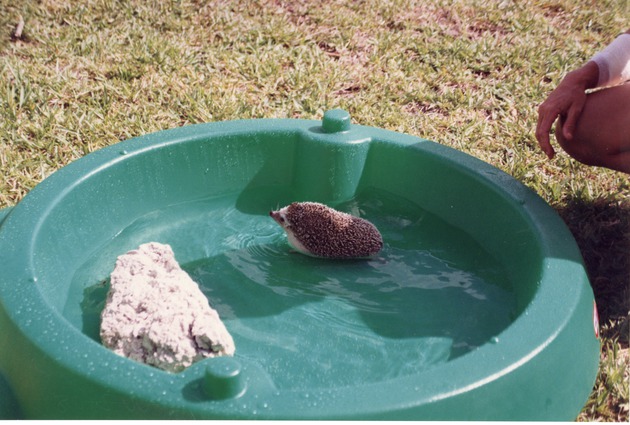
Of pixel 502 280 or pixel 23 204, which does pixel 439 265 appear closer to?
pixel 502 280

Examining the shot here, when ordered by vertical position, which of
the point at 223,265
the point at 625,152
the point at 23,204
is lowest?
the point at 223,265

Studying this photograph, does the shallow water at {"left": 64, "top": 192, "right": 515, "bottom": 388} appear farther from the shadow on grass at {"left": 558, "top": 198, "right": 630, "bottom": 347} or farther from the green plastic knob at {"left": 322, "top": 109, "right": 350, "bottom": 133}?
the shadow on grass at {"left": 558, "top": 198, "right": 630, "bottom": 347}

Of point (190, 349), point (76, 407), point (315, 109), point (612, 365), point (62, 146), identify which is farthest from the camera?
point (315, 109)

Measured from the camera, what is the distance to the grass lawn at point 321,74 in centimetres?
403

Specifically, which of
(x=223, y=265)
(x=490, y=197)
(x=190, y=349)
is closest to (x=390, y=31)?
(x=490, y=197)

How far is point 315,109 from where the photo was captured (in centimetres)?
461

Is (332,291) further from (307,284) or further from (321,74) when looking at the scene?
(321,74)

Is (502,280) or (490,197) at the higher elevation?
(490,197)

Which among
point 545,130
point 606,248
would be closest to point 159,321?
point 545,130

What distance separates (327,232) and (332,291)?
25 cm

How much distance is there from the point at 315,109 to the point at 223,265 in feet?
5.24

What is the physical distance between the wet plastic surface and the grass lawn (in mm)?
637

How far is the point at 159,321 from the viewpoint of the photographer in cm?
257

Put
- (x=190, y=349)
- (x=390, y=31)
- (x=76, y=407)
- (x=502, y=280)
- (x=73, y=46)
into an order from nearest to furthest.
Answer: (x=76, y=407), (x=190, y=349), (x=502, y=280), (x=73, y=46), (x=390, y=31)
